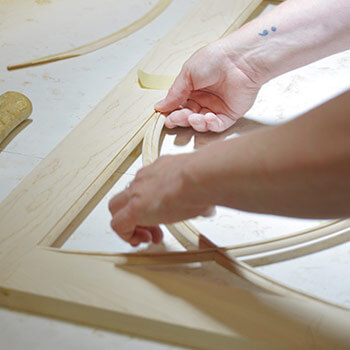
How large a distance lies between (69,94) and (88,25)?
1.82 ft

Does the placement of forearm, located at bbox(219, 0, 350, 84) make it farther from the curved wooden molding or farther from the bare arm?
the curved wooden molding

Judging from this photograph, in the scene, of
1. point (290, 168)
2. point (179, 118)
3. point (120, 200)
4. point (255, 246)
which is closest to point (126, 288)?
A: point (120, 200)

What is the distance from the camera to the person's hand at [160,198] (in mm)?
1053

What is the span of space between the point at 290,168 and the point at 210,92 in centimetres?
91

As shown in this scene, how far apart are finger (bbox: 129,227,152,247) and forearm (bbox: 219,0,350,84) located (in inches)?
25.4

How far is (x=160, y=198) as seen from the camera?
1.10 metres

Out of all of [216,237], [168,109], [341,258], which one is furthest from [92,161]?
[341,258]

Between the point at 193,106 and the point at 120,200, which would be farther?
the point at 193,106

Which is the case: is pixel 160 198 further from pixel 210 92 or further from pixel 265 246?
pixel 210 92

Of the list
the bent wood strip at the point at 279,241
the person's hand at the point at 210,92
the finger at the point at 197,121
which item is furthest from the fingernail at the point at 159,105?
the bent wood strip at the point at 279,241

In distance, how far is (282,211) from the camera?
96 centimetres

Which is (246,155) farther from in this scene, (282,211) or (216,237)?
(216,237)

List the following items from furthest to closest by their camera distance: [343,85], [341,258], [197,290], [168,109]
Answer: [343,85] < [168,109] < [341,258] < [197,290]

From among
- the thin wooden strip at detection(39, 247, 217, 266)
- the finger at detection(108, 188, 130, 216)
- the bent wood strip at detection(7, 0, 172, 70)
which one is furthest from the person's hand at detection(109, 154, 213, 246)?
the bent wood strip at detection(7, 0, 172, 70)
